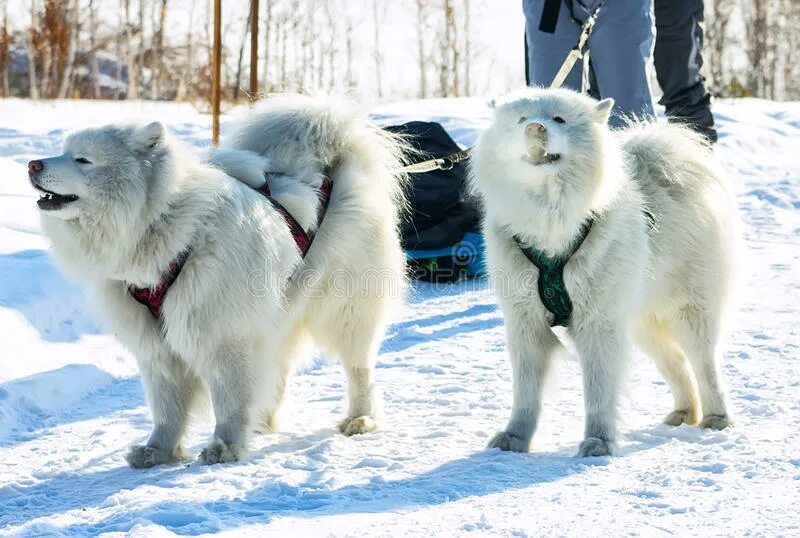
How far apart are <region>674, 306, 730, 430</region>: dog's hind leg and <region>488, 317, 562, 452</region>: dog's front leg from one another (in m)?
0.61

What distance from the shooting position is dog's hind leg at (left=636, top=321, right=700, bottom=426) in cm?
394

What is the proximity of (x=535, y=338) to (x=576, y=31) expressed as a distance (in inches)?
91.2

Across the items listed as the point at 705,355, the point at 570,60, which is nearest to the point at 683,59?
the point at 570,60

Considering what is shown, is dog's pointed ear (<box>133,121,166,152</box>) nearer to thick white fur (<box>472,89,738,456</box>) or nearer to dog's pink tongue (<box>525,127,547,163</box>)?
thick white fur (<box>472,89,738,456</box>)

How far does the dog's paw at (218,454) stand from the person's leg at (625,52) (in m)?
2.82

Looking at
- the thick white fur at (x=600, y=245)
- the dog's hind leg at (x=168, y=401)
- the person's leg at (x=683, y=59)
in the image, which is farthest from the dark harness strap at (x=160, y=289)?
the person's leg at (x=683, y=59)

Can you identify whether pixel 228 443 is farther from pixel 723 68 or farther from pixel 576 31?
pixel 723 68

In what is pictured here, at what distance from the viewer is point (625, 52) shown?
16.7 feet

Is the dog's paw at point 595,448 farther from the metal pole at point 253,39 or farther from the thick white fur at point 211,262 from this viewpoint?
the metal pole at point 253,39

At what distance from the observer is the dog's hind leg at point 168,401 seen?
352cm

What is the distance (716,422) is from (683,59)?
11.5ft

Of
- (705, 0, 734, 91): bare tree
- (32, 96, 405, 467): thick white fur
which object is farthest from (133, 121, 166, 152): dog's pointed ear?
(705, 0, 734, 91): bare tree

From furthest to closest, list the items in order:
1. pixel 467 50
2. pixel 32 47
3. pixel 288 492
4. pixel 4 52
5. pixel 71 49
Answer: pixel 467 50 → pixel 71 49 → pixel 32 47 → pixel 4 52 → pixel 288 492

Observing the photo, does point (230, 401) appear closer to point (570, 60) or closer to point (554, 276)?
point (554, 276)
